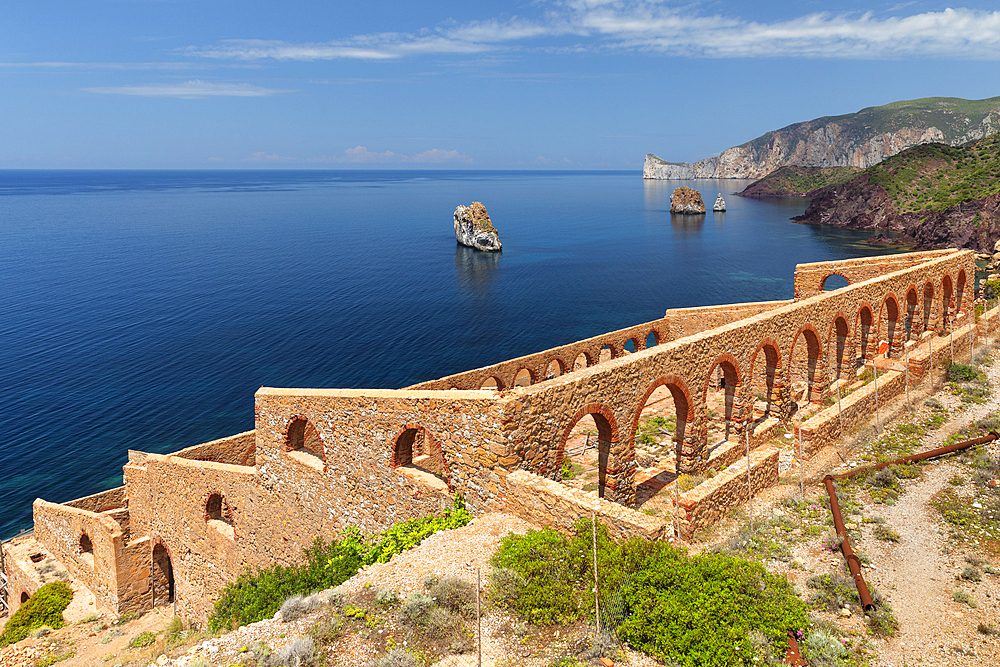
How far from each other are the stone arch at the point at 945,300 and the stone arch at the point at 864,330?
20.4 feet

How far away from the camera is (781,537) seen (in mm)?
10836

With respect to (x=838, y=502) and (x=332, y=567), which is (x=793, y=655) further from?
(x=332, y=567)

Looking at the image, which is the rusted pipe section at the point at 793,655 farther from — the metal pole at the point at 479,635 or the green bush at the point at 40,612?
the green bush at the point at 40,612

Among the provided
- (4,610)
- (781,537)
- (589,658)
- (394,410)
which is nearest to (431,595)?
(589,658)

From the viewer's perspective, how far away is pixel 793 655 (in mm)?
7152

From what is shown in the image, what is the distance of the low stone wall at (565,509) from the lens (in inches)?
365

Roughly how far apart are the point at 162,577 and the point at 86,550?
12.1 feet

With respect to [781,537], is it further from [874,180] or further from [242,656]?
[874,180]

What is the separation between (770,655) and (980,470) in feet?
31.2

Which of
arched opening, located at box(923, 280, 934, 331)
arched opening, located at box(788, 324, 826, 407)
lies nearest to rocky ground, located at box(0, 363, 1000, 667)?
arched opening, located at box(788, 324, 826, 407)

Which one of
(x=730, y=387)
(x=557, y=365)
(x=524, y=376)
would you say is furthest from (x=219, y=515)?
(x=730, y=387)

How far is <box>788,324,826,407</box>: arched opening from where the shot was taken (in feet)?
63.4

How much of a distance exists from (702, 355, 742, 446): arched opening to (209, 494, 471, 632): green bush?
837 cm

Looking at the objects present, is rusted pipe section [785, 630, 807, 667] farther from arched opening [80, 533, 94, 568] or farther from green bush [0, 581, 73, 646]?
arched opening [80, 533, 94, 568]
